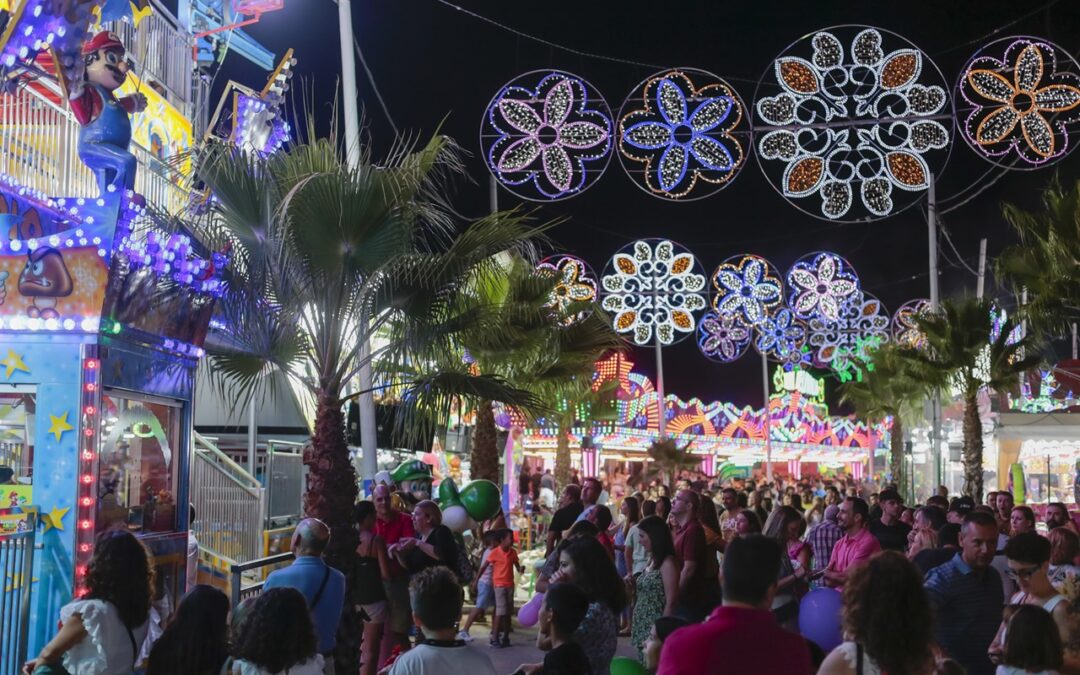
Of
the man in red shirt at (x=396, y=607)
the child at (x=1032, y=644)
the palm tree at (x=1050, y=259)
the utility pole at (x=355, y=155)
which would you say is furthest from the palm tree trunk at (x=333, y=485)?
the palm tree at (x=1050, y=259)

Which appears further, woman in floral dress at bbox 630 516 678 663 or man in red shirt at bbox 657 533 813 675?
woman in floral dress at bbox 630 516 678 663

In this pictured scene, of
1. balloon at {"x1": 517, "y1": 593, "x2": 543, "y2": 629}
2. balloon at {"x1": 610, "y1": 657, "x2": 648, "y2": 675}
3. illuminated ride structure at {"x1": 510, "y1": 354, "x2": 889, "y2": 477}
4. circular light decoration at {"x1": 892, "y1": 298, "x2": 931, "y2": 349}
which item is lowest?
balloon at {"x1": 517, "y1": 593, "x2": 543, "y2": 629}

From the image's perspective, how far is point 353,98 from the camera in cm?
1472

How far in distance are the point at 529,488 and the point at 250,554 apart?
12.7 meters

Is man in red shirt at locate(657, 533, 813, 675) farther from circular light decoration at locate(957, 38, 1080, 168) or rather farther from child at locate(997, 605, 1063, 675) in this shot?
circular light decoration at locate(957, 38, 1080, 168)

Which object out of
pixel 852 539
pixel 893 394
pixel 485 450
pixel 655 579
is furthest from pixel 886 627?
pixel 893 394

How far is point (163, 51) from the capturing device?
16.3m

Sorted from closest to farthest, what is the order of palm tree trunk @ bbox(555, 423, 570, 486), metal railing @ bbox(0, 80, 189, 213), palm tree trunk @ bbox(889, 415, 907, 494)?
metal railing @ bbox(0, 80, 189, 213) → palm tree trunk @ bbox(555, 423, 570, 486) → palm tree trunk @ bbox(889, 415, 907, 494)

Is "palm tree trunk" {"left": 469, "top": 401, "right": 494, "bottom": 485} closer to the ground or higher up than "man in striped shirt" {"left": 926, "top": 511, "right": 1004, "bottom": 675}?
higher up

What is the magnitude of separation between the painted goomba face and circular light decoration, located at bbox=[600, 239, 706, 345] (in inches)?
682

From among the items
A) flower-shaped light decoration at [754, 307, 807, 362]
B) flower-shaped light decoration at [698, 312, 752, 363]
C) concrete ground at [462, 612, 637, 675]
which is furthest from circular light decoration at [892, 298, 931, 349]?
concrete ground at [462, 612, 637, 675]

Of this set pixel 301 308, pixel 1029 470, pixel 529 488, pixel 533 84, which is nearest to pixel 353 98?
pixel 533 84

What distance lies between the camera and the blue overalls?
9969 mm

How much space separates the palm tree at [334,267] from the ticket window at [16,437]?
1705 millimetres
